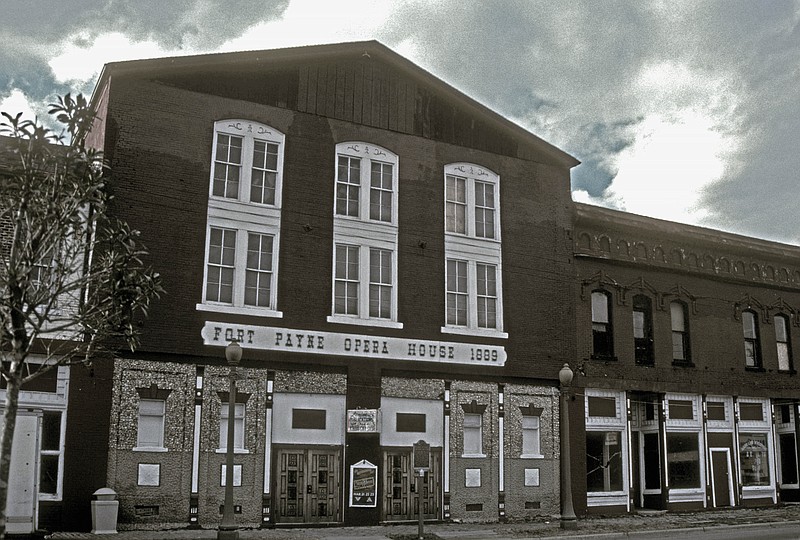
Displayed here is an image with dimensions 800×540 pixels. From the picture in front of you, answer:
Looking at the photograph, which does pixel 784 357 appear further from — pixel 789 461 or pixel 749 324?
pixel 789 461

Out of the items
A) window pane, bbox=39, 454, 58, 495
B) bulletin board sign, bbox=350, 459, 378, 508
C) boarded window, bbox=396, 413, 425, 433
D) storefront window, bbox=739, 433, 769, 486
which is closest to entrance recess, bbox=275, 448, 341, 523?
bulletin board sign, bbox=350, 459, 378, 508

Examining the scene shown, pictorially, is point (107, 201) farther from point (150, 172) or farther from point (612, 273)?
point (612, 273)

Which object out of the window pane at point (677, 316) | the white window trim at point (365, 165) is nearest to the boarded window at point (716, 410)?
the window pane at point (677, 316)

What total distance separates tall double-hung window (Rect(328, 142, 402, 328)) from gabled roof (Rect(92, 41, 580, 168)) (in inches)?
110

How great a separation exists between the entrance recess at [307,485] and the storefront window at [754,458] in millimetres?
16612

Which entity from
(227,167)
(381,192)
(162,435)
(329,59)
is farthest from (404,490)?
(329,59)

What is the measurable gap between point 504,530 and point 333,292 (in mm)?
8212

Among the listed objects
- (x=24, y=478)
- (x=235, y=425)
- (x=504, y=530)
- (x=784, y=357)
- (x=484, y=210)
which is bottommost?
(x=504, y=530)

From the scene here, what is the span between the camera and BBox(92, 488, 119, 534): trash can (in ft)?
66.6

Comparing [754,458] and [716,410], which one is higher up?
[716,410]

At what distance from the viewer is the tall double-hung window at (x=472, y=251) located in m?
27.1

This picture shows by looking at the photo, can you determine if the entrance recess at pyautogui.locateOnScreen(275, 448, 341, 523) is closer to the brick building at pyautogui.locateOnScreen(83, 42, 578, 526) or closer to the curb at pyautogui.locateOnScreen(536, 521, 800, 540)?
the brick building at pyautogui.locateOnScreen(83, 42, 578, 526)

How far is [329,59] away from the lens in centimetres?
2608

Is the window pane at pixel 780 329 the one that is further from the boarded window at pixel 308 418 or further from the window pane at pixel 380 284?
the boarded window at pixel 308 418
